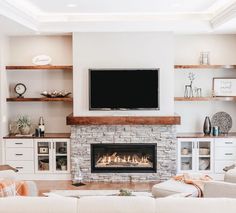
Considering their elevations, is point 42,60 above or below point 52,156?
above

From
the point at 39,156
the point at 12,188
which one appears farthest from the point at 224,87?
the point at 12,188

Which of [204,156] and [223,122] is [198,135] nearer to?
[204,156]

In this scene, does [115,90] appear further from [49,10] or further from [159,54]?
[49,10]

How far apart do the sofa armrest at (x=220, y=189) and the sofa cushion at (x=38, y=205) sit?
1.64 meters

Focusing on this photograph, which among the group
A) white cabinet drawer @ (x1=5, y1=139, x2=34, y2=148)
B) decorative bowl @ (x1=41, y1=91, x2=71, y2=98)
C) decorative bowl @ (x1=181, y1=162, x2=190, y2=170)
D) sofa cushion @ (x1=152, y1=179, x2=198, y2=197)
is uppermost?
decorative bowl @ (x1=41, y1=91, x2=71, y2=98)

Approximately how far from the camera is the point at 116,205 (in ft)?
10.2

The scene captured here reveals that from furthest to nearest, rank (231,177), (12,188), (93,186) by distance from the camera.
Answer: (93,186) → (231,177) → (12,188)

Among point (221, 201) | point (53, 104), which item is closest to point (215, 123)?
point (53, 104)

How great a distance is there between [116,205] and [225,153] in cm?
471

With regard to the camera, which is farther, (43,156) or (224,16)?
(43,156)

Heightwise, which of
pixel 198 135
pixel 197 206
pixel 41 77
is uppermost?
pixel 41 77

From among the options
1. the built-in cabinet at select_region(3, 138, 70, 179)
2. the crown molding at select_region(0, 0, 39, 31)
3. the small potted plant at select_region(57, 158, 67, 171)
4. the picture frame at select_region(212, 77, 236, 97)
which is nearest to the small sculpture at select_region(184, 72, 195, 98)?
the picture frame at select_region(212, 77, 236, 97)

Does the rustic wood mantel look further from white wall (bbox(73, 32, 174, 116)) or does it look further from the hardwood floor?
the hardwood floor

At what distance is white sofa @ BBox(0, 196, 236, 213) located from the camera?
3.10m
